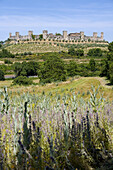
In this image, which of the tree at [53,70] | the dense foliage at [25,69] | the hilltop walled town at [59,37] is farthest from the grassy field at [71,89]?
the hilltop walled town at [59,37]

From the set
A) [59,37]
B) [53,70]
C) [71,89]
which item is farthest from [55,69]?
[59,37]

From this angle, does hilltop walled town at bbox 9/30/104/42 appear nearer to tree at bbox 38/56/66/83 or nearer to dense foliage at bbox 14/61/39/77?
dense foliage at bbox 14/61/39/77

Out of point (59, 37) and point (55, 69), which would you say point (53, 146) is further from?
point (59, 37)

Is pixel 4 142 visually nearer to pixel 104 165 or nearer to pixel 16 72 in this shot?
pixel 104 165

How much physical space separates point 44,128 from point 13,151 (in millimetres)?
972

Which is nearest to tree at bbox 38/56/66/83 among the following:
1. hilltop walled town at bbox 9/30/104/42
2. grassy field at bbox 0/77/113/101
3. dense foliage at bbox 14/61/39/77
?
grassy field at bbox 0/77/113/101

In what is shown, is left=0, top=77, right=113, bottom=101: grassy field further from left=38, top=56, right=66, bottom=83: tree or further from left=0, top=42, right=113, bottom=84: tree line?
left=38, top=56, right=66, bottom=83: tree

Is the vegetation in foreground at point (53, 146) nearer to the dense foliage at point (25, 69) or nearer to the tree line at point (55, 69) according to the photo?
the tree line at point (55, 69)

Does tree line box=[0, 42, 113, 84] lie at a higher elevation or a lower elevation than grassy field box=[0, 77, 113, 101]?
higher

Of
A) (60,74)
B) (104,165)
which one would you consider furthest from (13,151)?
(60,74)

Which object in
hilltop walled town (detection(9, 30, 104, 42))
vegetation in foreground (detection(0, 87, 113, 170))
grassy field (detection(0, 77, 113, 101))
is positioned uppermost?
hilltop walled town (detection(9, 30, 104, 42))

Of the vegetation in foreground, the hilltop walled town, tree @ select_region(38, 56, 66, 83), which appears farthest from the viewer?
the hilltop walled town

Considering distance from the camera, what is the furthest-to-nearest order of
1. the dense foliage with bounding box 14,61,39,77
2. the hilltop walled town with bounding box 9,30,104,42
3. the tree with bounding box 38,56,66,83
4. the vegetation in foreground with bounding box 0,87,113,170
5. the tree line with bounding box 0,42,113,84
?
the hilltop walled town with bounding box 9,30,104,42, the dense foliage with bounding box 14,61,39,77, the tree with bounding box 38,56,66,83, the tree line with bounding box 0,42,113,84, the vegetation in foreground with bounding box 0,87,113,170

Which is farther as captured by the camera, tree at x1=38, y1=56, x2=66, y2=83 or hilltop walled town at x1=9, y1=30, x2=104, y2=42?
hilltop walled town at x1=9, y1=30, x2=104, y2=42
